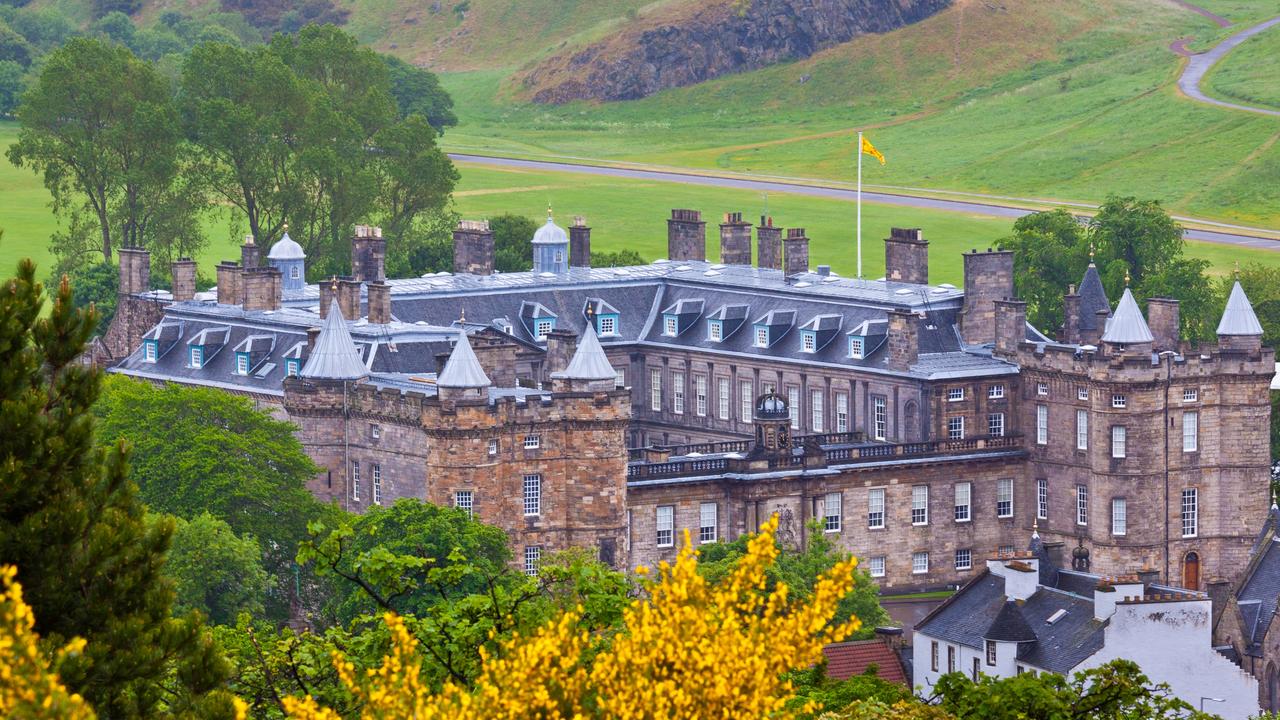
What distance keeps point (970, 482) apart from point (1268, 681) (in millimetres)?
26165

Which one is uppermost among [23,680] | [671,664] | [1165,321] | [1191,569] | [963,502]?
[23,680]

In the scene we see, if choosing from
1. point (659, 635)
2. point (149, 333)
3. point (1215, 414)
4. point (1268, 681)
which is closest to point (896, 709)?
point (659, 635)

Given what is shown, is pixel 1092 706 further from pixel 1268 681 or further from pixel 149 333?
pixel 149 333

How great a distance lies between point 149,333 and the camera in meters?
128

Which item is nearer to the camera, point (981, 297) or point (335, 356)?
point (335, 356)

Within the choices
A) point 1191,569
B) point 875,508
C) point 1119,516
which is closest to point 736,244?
point 875,508

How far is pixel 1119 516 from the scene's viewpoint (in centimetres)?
11925

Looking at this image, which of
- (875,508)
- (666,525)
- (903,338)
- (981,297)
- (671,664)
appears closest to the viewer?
(671,664)

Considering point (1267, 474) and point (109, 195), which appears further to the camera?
point (109, 195)

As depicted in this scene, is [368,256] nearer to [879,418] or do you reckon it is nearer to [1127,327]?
[879,418]

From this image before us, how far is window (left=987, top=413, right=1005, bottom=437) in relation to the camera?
406 feet

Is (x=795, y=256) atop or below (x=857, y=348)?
atop

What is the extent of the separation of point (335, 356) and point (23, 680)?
247 ft

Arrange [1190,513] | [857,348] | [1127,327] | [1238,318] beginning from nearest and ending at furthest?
[1127,327]
[1190,513]
[1238,318]
[857,348]
